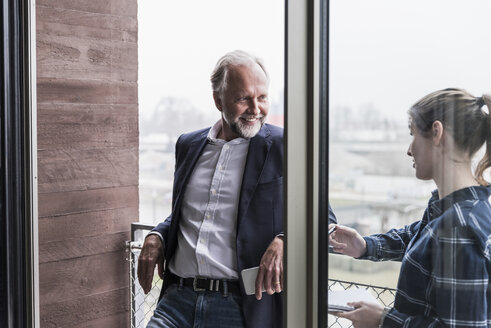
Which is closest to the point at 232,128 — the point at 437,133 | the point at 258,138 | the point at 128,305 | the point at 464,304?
the point at 258,138

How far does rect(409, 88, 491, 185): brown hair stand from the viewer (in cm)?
119

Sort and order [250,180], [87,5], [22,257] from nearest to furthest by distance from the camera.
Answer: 1. [250,180]
2. [22,257]
3. [87,5]

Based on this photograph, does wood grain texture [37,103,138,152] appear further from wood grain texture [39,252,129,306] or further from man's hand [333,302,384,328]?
man's hand [333,302,384,328]

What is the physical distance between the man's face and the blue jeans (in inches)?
21.2

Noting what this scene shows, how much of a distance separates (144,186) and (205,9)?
→ 862mm

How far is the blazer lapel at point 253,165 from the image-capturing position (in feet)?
6.16

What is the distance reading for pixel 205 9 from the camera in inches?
103

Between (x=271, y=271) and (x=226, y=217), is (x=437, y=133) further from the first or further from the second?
(x=226, y=217)

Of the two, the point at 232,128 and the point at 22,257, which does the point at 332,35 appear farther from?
the point at 22,257

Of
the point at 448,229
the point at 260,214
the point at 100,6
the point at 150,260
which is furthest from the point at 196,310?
the point at 100,6

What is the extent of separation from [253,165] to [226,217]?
0.20m

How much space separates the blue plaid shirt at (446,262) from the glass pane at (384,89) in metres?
0.03

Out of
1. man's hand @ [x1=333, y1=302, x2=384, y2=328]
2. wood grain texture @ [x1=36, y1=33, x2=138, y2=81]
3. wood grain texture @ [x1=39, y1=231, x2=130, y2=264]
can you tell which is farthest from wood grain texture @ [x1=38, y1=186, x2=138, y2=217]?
man's hand @ [x1=333, y1=302, x2=384, y2=328]

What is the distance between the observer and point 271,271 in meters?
1.72
